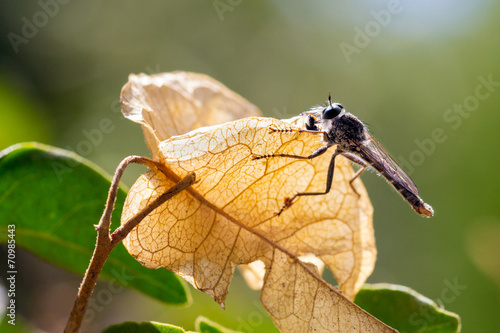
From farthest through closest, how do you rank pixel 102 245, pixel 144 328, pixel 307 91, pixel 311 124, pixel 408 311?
pixel 307 91 < pixel 311 124 < pixel 408 311 < pixel 144 328 < pixel 102 245

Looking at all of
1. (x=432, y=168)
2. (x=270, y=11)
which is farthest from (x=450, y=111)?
(x=270, y=11)

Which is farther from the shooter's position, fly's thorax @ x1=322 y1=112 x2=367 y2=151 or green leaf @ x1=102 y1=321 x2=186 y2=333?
fly's thorax @ x1=322 y1=112 x2=367 y2=151

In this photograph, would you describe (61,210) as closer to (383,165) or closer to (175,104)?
(175,104)

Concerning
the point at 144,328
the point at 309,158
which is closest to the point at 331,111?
the point at 309,158

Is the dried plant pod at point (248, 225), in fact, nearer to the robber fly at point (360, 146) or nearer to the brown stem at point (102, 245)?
the brown stem at point (102, 245)

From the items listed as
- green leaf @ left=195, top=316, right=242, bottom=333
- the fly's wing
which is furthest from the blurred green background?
the fly's wing

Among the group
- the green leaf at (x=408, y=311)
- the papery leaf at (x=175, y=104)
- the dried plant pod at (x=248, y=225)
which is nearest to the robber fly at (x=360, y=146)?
the papery leaf at (x=175, y=104)

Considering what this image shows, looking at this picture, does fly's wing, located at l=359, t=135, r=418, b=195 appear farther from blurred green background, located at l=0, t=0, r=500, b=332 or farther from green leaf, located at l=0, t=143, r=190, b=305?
green leaf, located at l=0, t=143, r=190, b=305
